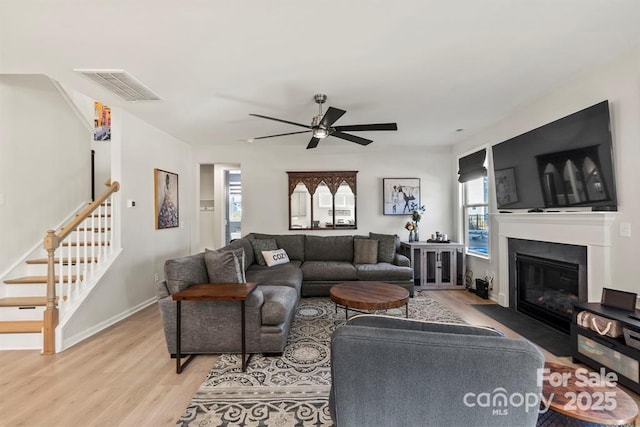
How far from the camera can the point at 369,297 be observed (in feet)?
9.35

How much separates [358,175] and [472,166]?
1.98 m

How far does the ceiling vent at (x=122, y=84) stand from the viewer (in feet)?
8.47

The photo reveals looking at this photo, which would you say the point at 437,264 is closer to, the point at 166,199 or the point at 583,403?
the point at 583,403

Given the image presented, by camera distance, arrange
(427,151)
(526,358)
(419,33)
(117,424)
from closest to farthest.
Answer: (526,358) < (117,424) < (419,33) < (427,151)

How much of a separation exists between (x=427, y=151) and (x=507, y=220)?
7.29 feet

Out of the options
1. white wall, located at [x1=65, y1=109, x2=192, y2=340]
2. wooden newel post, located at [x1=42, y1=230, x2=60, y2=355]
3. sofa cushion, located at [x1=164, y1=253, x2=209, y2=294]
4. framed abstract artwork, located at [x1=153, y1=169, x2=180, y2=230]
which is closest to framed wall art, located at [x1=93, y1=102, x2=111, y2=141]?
white wall, located at [x1=65, y1=109, x2=192, y2=340]

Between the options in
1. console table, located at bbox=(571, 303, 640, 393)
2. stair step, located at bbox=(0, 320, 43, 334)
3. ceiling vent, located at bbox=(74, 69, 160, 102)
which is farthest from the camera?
stair step, located at bbox=(0, 320, 43, 334)

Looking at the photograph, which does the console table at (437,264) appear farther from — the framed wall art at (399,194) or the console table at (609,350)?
the console table at (609,350)

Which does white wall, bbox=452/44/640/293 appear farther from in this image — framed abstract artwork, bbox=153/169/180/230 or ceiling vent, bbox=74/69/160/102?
framed abstract artwork, bbox=153/169/180/230

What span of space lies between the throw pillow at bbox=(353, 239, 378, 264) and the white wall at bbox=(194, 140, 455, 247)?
653 millimetres

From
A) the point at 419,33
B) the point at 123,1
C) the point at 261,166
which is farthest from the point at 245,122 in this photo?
the point at 419,33

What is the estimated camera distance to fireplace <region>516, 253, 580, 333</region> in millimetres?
2947

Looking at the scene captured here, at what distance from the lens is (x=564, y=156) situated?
9.07 ft

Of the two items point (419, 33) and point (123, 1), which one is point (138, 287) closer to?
point (123, 1)
